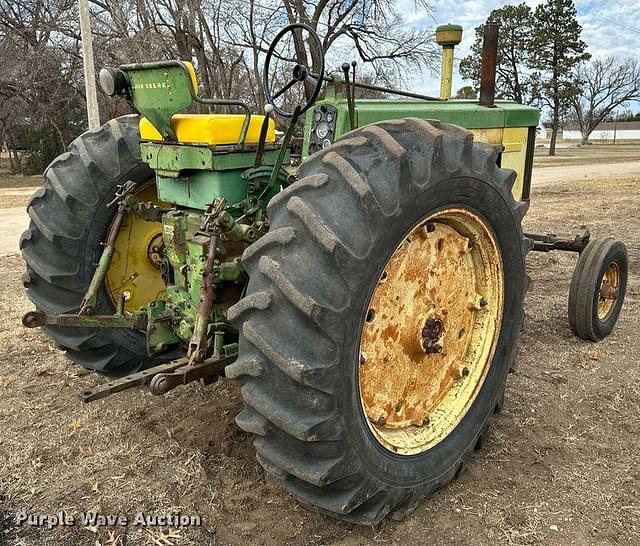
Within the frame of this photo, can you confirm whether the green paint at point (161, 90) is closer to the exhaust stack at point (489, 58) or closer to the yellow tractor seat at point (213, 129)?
the yellow tractor seat at point (213, 129)

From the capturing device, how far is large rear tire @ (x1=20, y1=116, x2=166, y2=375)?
11.0 ft

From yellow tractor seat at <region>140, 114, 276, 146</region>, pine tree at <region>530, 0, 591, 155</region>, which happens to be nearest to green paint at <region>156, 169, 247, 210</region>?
yellow tractor seat at <region>140, 114, 276, 146</region>

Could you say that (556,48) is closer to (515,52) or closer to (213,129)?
Result: (515,52)

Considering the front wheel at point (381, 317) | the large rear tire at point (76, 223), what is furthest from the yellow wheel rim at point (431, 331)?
the large rear tire at point (76, 223)

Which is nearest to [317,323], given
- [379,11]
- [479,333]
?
[479,333]

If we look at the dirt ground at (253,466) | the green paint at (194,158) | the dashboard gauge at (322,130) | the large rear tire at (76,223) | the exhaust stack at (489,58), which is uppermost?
the exhaust stack at (489,58)

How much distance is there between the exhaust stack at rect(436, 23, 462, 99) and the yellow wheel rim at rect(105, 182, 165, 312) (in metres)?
2.27

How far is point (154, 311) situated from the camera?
3.07 m

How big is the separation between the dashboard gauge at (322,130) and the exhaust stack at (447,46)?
178 centimetres

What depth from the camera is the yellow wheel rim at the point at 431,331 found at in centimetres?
255

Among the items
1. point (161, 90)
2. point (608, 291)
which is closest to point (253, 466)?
point (161, 90)

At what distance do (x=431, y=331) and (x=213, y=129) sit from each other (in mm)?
1318

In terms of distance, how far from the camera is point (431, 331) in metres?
2.72

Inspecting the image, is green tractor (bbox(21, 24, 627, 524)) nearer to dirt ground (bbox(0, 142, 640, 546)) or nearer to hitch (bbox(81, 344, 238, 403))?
hitch (bbox(81, 344, 238, 403))
